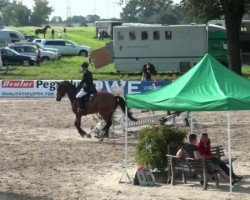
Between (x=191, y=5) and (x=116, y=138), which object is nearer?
(x=116, y=138)

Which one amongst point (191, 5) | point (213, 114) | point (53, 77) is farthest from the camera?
point (191, 5)

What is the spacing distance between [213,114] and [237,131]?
210 inches

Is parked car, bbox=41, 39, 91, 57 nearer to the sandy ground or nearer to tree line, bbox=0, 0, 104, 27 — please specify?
the sandy ground

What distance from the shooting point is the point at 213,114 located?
28.7 meters

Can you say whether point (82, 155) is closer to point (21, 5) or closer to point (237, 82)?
point (237, 82)

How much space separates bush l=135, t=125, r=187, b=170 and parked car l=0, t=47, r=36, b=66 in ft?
127

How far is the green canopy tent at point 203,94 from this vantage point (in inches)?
544

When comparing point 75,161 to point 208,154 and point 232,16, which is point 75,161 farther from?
point 232,16

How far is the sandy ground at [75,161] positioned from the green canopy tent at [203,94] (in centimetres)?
161

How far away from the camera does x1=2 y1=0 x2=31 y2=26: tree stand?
17300 cm

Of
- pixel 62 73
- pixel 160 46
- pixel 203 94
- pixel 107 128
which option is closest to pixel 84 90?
pixel 107 128

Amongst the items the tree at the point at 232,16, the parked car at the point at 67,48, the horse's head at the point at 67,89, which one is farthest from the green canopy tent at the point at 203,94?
the parked car at the point at 67,48

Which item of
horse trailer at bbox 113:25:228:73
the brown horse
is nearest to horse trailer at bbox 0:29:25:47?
horse trailer at bbox 113:25:228:73

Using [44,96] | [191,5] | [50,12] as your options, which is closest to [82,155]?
[44,96]
